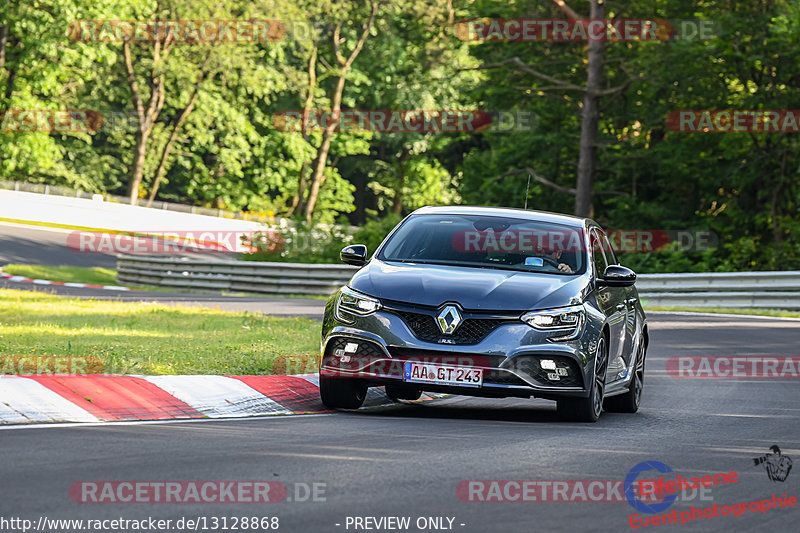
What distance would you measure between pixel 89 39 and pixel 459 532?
2181 inches

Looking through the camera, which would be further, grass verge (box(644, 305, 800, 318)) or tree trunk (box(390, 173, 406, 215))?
tree trunk (box(390, 173, 406, 215))

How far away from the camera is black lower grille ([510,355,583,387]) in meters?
9.66

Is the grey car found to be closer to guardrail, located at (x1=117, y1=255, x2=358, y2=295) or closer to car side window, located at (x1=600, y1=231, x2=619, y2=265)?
car side window, located at (x1=600, y1=231, x2=619, y2=265)

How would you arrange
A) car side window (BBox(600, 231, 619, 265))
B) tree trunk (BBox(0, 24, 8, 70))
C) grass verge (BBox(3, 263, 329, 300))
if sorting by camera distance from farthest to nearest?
tree trunk (BBox(0, 24, 8, 70))
grass verge (BBox(3, 263, 329, 300))
car side window (BBox(600, 231, 619, 265))

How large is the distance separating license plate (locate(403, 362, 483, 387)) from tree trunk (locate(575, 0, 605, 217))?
2758cm

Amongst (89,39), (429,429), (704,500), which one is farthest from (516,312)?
(89,39)

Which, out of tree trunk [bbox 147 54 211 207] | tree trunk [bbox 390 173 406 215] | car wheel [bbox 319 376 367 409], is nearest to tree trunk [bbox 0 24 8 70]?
tree trunk [bbox 147 54 211 207]

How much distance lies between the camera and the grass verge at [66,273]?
37.6 meters

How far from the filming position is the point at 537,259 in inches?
429
